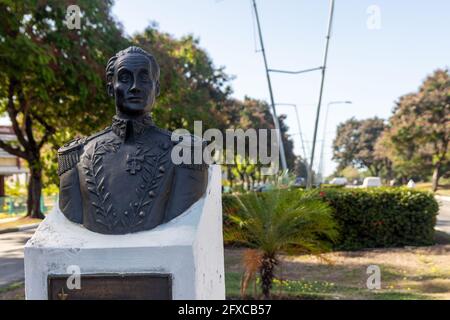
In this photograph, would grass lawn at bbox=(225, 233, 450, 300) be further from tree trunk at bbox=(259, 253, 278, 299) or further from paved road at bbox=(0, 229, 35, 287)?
paved road at bbox=(0, 229, 35, 287)

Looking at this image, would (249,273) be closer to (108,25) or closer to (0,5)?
(0,5)

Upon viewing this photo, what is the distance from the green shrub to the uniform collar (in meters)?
8.79

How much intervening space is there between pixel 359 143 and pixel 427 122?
115 ft

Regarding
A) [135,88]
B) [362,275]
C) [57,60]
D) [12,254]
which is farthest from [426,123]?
[135,88]

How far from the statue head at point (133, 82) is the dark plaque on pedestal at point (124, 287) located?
4.08 ft

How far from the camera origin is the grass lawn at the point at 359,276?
290 inches

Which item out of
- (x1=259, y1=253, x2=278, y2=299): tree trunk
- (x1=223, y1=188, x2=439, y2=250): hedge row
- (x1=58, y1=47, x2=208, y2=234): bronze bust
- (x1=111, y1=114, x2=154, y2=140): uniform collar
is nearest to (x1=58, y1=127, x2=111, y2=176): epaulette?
(x1=58, y1=47, x2=208, y2=234): bronze bust

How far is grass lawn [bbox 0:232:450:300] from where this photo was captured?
7.37 metres

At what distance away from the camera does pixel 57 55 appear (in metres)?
10.3

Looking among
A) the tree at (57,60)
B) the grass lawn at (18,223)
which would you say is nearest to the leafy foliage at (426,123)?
the tree at (57,60)

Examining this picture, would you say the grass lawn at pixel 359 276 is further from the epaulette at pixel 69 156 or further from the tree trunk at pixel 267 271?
the epaulette at pixel 69 156

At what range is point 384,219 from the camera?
11.7m

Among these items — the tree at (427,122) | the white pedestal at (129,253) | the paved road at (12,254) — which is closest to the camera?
the white pedestal at (129,253)

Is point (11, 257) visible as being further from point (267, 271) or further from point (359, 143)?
point (359, 143)
